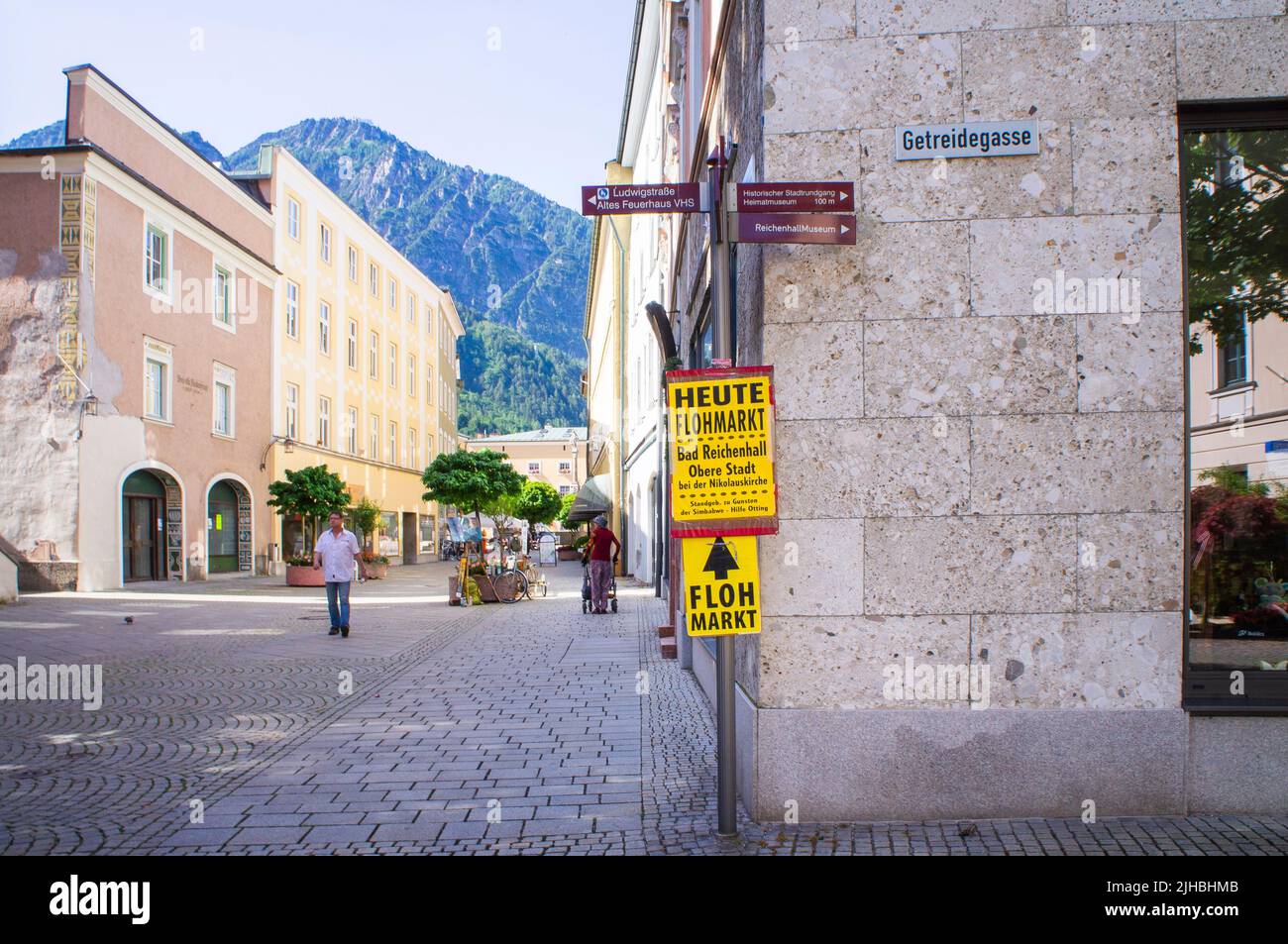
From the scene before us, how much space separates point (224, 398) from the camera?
30344 millimetres

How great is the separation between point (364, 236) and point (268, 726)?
39226 millimetres

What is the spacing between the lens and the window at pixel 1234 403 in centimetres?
548

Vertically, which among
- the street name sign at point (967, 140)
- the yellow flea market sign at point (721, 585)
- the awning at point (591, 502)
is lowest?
the yellow flea market sign at point (721, 585)

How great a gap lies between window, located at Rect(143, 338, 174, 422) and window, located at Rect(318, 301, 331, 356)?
1218 cm

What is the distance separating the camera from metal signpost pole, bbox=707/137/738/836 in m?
4.86

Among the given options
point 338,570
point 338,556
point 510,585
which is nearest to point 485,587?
point 510,585

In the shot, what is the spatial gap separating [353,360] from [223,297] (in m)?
12.5

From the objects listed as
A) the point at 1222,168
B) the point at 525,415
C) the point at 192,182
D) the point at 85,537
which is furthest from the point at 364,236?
the point at 525,415

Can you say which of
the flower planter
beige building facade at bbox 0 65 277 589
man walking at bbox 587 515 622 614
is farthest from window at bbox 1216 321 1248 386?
beige building facade at bbox 0 65 277 589

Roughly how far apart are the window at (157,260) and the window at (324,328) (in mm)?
11901

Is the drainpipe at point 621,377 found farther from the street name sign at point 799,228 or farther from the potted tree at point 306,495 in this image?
the street name sign at point 799,228

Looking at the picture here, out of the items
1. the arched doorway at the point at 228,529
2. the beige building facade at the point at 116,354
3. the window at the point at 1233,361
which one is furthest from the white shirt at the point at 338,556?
the arched doorway at the point at 228,529

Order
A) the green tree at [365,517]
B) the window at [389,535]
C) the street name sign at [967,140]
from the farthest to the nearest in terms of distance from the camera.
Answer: the window at [389,535]
the green tree at [365,517]
the street name sign at [967,140]

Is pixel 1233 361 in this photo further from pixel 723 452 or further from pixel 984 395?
pixel 723 452
